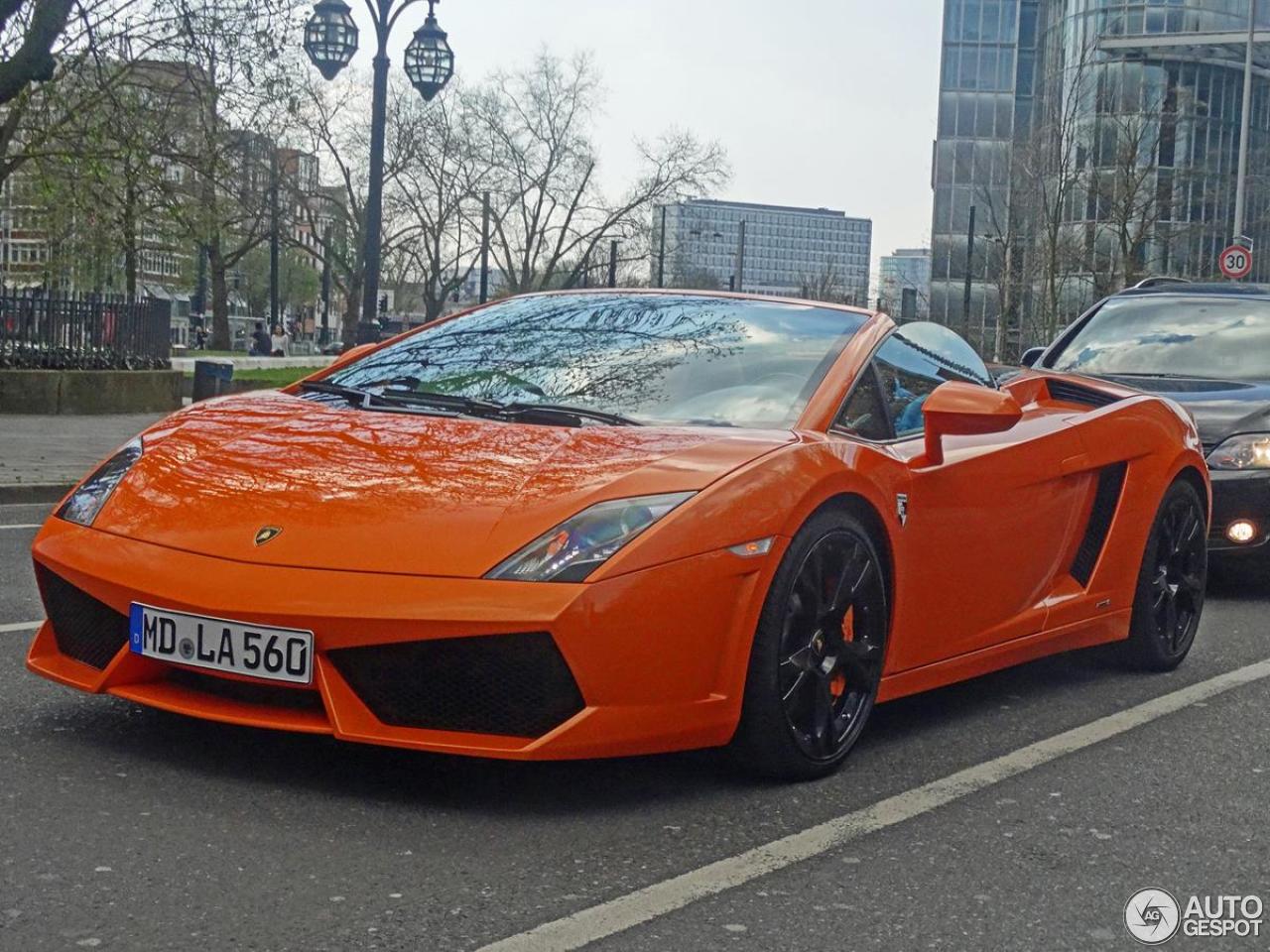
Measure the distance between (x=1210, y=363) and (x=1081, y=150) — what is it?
1364 inches

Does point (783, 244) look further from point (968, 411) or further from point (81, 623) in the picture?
point (81, 623)

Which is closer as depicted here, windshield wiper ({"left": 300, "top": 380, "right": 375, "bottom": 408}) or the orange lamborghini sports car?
the orange lamborghini sports car

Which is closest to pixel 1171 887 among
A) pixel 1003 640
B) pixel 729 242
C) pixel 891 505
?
pixel 891 505

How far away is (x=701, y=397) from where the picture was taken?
4.59 metres

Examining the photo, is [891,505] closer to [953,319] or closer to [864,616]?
[864,616]

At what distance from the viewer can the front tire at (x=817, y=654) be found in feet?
13.1

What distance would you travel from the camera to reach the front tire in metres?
3.98

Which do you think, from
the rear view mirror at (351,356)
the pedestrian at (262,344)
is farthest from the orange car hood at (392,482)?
the pedestrian at (262,344)

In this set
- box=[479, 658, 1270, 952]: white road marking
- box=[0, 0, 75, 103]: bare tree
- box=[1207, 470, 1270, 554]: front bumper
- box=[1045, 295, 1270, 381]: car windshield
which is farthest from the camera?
box=[0, 0, 75, 103]: bare tree

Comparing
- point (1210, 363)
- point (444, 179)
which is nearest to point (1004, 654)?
point (1210, 363)

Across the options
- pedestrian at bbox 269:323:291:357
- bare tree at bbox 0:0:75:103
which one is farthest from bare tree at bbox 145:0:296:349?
pedestrian at bbox 269:323:291:357

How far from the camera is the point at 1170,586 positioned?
6055 millimetres

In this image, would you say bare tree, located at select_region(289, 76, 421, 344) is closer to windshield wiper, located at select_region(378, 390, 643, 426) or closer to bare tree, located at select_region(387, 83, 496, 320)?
bare tree, located at select_region(387, 83, 496, 320)

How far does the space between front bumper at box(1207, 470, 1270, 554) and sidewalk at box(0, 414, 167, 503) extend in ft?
22.9
